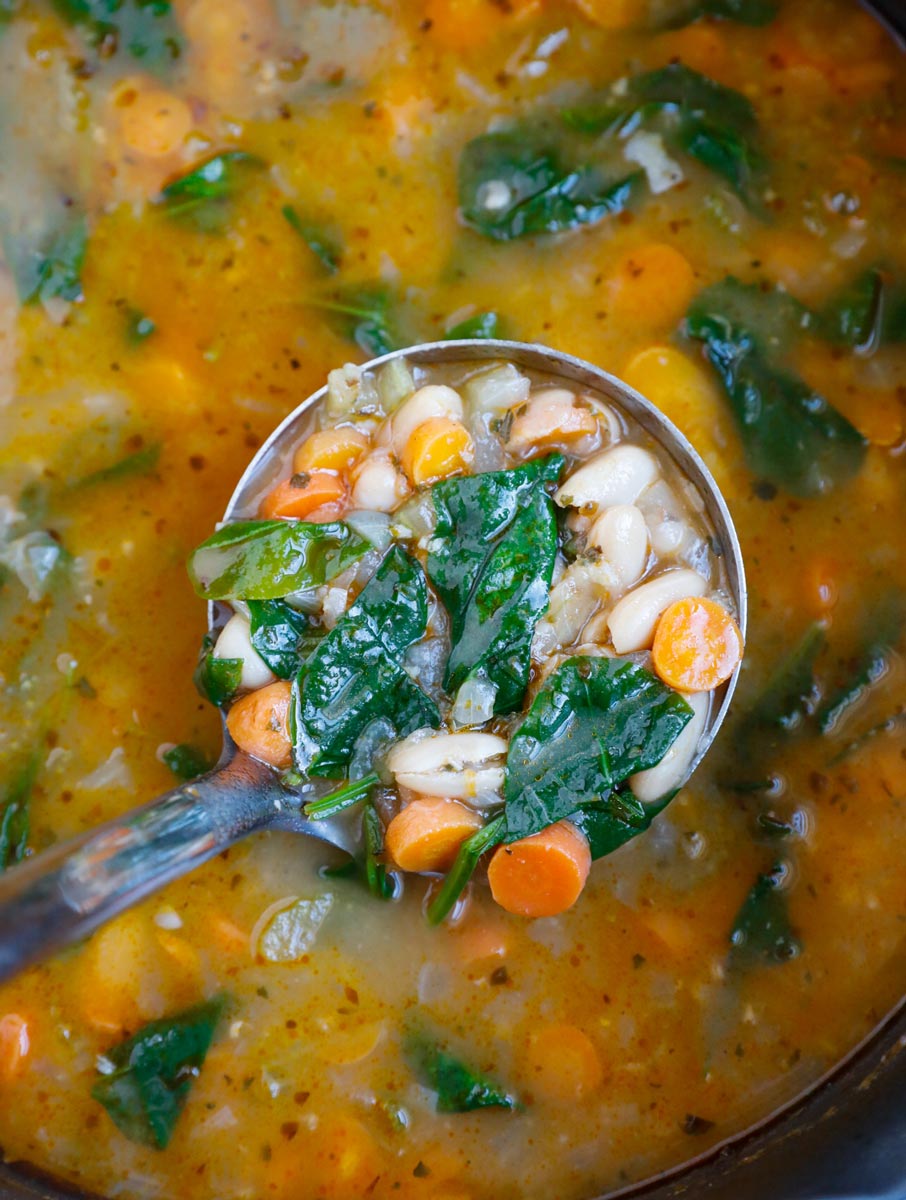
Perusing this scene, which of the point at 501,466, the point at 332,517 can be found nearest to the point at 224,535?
the point at 332,517

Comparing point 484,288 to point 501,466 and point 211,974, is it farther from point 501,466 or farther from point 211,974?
point 211,974

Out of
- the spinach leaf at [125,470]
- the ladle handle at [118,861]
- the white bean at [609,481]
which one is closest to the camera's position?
the ladle handle at [118,861]

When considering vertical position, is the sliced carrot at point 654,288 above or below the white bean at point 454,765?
above

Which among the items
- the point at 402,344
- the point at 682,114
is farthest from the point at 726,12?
the point at 402,344

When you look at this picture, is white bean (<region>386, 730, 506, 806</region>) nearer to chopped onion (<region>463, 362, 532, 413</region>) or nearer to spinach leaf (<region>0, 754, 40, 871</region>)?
chopped onion (<region>463, 362, 532, 413</region>)

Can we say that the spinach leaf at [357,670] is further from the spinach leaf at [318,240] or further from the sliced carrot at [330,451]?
the spinach leaf at [318,240]

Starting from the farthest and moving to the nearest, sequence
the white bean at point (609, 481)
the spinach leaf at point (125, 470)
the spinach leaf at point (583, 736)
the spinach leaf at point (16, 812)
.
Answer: the spinach leaf at point (125, 470)
the spinach leaf at point (16, 812)
the white bean at point (609, 481)
the spinach leaf at point (583, 736)

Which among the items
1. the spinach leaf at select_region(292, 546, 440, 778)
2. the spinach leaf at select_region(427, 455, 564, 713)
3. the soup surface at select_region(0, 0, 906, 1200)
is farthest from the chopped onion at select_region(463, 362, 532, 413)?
the spinach leaf at select_region(292, 546, 440, 778)

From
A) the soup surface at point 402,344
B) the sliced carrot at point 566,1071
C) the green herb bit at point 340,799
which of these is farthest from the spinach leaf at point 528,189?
the sliced carrot at point 566,1071
